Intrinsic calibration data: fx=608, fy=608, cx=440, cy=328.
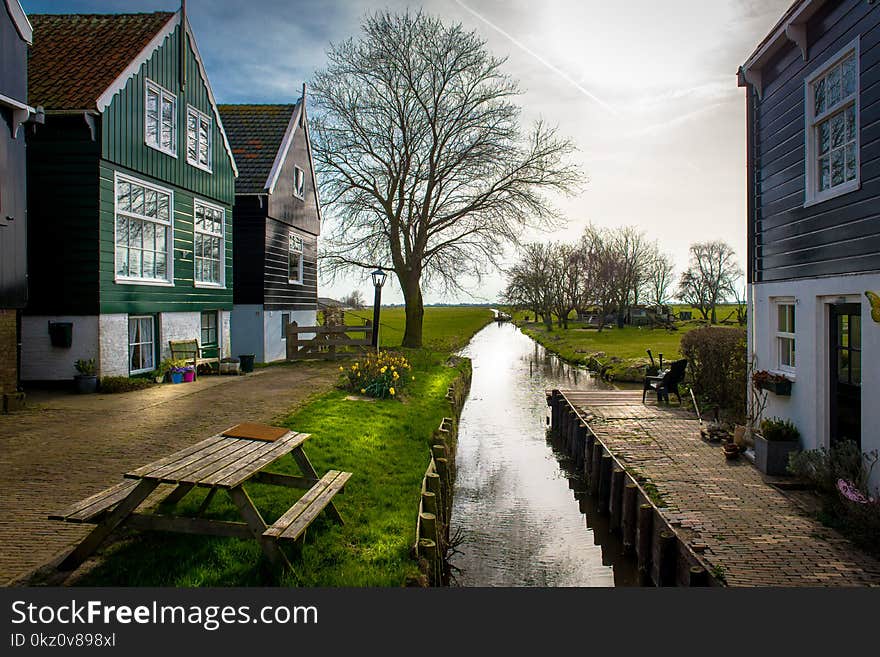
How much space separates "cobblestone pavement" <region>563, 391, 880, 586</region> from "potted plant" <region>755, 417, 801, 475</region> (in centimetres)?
22

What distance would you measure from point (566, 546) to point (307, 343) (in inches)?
620

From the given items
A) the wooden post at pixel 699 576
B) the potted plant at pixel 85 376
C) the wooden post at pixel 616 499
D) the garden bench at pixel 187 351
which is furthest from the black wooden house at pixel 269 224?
the wooden post at pixel 699 576

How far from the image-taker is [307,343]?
23.0 metres

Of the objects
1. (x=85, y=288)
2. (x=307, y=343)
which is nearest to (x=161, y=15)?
(x=85, y=288)

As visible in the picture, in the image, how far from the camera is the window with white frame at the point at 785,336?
32.4ft

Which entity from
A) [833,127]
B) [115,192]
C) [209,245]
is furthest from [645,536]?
[209,245]

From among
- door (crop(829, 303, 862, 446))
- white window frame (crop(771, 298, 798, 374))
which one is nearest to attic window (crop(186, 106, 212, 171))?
white window frame (crop(771, 298, 798, 374))

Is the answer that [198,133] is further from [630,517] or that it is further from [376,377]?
[630,517]

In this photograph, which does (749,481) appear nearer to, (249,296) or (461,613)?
(461,613)

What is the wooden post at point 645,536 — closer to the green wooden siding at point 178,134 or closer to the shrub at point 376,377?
the shrub at point 376,377

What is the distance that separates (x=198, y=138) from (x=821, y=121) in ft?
53.5

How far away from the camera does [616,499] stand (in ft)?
30.8

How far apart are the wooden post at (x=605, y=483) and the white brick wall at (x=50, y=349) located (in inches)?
447

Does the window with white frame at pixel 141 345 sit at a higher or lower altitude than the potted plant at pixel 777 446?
higher
